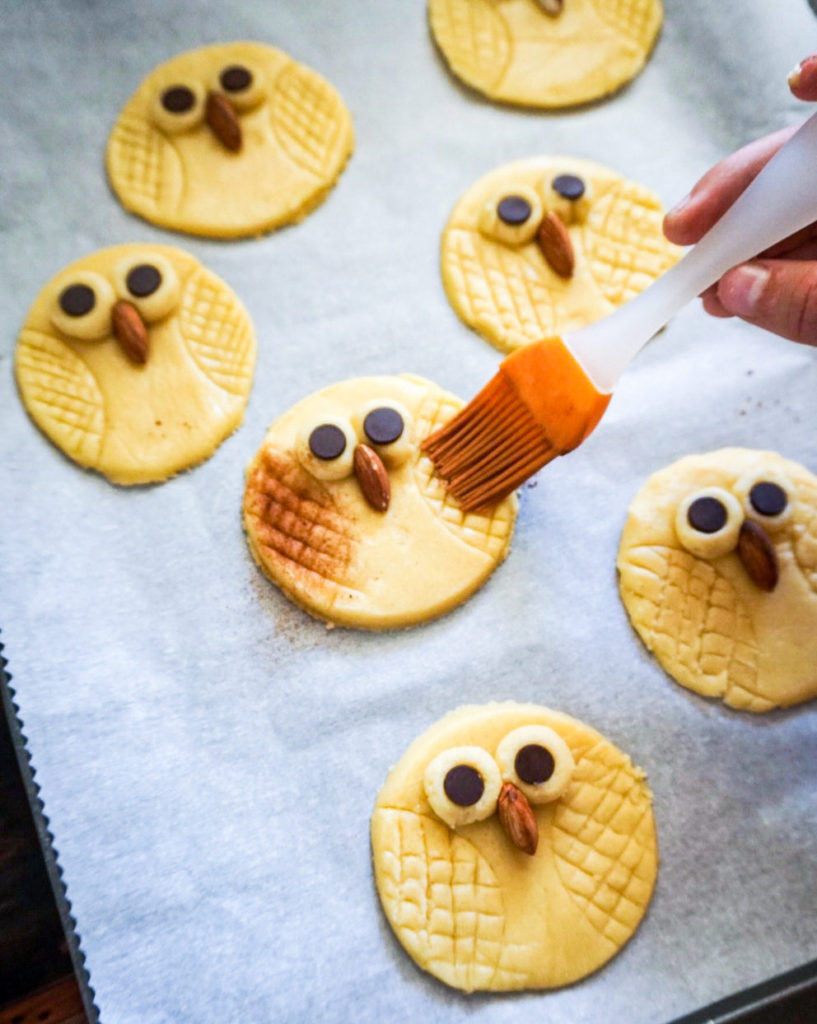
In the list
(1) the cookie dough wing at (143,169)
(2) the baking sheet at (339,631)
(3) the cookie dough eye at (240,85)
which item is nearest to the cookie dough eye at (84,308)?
(2) the baking sheet at (339,631)

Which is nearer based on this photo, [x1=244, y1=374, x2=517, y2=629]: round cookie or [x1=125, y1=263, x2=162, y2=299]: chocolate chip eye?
[x1=244, y1=374, x2=517, y2=629]: round cookie

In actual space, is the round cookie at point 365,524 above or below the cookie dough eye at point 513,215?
below

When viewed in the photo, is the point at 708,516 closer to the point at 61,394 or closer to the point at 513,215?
the point at 513,215

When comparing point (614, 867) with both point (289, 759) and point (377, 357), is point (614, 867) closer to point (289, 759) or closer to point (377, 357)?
point (289, 759)

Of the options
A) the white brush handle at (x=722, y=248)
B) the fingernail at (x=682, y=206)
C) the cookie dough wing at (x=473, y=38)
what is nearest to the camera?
the white brush handle at (x=722, y=248)

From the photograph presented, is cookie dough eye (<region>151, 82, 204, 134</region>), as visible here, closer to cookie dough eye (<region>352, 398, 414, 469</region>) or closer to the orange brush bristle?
cookie dough eye (<region>352, 398, 414, 469</region>)

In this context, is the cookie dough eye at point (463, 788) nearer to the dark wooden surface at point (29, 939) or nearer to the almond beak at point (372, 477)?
the almond beak at point (372, 477)

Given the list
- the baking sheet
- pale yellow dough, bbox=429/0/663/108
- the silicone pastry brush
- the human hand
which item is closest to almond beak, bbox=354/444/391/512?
the silicone pastry brush

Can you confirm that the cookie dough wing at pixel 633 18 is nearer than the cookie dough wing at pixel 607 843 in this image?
No
